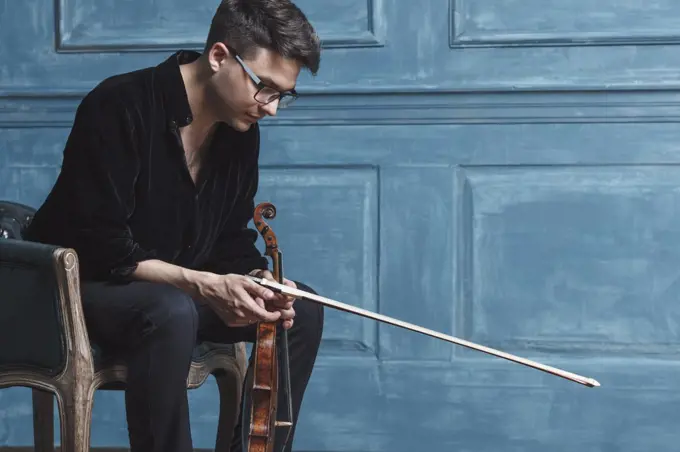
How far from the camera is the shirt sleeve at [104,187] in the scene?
1.67 metres

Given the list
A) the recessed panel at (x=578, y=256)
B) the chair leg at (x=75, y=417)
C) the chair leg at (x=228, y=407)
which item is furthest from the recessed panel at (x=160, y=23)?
the chair leg at (x=75, y=417)

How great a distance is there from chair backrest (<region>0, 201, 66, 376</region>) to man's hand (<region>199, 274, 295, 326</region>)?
24cm

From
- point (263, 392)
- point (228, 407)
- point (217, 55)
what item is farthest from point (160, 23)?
point (263, 392)

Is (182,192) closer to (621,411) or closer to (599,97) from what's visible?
(599,97)

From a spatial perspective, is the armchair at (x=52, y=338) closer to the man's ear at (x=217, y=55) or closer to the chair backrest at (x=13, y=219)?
the chair backrest at (x=13, y=219)

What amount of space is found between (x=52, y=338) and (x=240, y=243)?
442mm

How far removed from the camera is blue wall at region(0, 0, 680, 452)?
7.84 feet

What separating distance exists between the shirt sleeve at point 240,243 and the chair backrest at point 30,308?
0.39 meters

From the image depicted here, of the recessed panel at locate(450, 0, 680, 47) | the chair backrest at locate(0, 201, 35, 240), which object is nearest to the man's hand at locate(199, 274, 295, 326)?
the chair backrest at locate(0, 201, 35, 240)

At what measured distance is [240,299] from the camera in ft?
5.32

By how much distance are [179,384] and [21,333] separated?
1.03ft

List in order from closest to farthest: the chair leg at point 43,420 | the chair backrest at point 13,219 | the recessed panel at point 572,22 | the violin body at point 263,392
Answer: the violin body at point 263,392 → the chair backrest at point 13,219 → the chair leg at point 43,420 → the recessed panel at point 572,22

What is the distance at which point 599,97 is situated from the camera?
2.38m

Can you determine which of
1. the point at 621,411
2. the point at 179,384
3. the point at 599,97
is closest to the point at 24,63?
the point at 179,384
